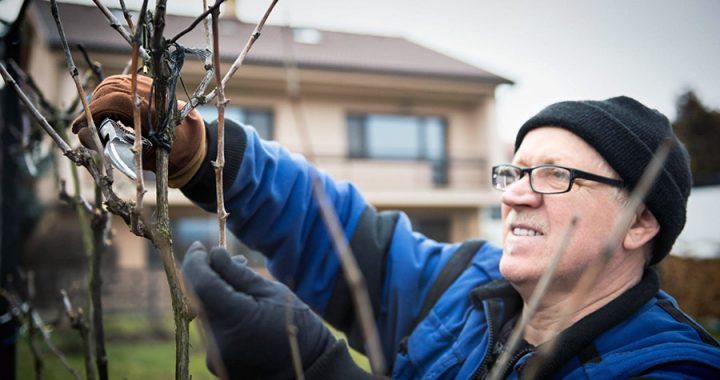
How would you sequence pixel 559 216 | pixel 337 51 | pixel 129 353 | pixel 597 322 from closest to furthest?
pixel 597 322
pixel 559 216
pixel 129 353
pixel 337 51

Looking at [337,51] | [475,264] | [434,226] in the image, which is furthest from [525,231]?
[337,51]

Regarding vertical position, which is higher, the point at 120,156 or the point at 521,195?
the point at 120,156

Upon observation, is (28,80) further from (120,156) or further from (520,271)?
(520,271)

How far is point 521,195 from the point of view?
66.9 inches

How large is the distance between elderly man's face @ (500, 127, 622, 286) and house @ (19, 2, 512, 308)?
35.6 ft

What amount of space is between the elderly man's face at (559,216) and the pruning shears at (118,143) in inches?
44.0

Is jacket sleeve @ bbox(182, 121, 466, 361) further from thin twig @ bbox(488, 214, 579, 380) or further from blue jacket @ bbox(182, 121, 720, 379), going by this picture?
thin twig @ bbox(488, 214, 579, 380)

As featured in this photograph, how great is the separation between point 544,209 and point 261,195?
0.98 metres

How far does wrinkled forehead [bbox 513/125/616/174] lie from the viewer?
163cm

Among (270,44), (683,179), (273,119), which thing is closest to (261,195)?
(683,179)

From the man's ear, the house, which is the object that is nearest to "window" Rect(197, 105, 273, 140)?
the house

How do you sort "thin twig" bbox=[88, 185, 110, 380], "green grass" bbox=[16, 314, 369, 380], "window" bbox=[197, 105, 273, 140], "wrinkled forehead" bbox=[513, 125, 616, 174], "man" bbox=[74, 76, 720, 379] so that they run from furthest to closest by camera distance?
"window" bbox=[197, 105, 273, 140], "green grass" bbox=[16, 314, 369, 380], "wrinkled forehead" bbox=[513, 125, 616, 174], "thin twig" bbox=[88, 185, 110, 380], "man" bbox=[74, 76, 720, 379]

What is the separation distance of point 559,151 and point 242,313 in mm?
1127

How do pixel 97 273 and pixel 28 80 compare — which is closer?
pixel 97 273
